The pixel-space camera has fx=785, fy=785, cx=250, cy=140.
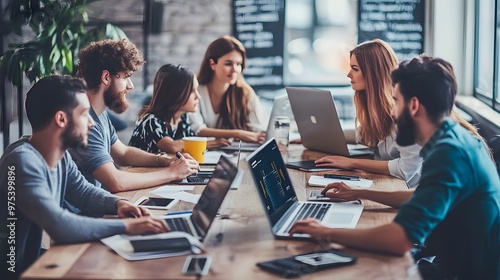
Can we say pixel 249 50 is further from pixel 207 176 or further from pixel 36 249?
pixel 36 249

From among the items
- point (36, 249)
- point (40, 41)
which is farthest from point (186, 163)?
point (40, 41)

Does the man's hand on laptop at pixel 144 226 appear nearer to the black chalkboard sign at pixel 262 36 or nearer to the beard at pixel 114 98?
the beard at pixel 114 98

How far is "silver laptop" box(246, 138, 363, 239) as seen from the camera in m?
2.40

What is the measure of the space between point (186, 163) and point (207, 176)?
0.11 metres

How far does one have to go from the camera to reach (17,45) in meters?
4.62

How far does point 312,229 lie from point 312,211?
1.31 ft

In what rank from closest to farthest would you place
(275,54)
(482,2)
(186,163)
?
(186,163) < (482,2) < (275,54)

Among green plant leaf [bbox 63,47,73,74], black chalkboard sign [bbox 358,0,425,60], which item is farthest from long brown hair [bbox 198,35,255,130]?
black chalkboard sign [bbox 358,0,425,60]

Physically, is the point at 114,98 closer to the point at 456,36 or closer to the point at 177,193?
the point at 177,193

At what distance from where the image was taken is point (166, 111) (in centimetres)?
402

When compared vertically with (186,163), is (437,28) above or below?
above

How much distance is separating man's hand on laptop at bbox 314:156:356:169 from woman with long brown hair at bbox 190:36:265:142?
1.09m

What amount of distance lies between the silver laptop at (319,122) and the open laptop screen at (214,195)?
1338mm

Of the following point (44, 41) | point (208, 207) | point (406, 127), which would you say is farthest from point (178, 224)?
point (44, 41)
